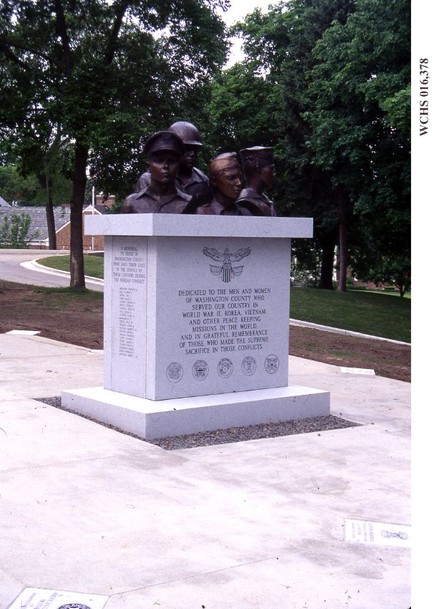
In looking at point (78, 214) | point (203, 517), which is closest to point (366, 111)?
point (78, 214)

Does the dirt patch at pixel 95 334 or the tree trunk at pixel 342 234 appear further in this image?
the tree trunk at pixel 342 234

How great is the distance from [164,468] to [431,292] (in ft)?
17.9

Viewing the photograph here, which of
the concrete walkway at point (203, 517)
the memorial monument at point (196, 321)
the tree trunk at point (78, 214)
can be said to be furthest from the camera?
the tree trunk at point (78, 214)

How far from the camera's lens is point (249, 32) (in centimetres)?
3956

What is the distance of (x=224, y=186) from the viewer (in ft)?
29.4

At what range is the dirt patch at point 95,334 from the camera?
47.4 feet

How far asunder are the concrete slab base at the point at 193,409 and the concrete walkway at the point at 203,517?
8.9 inches

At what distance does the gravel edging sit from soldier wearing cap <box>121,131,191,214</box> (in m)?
2.23

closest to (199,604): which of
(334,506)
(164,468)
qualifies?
(334,506)

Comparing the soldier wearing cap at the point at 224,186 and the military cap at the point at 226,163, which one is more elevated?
the military cap at the point at 226,163

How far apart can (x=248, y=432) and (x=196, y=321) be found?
1.21 m

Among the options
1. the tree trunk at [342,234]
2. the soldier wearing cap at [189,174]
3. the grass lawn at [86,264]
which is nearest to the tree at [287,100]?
the tree trunk at [342,234]

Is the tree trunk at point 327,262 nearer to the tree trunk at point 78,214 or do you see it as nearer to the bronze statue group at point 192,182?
the tree trunk at point 78,214

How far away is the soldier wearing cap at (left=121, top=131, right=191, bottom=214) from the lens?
8.66m
